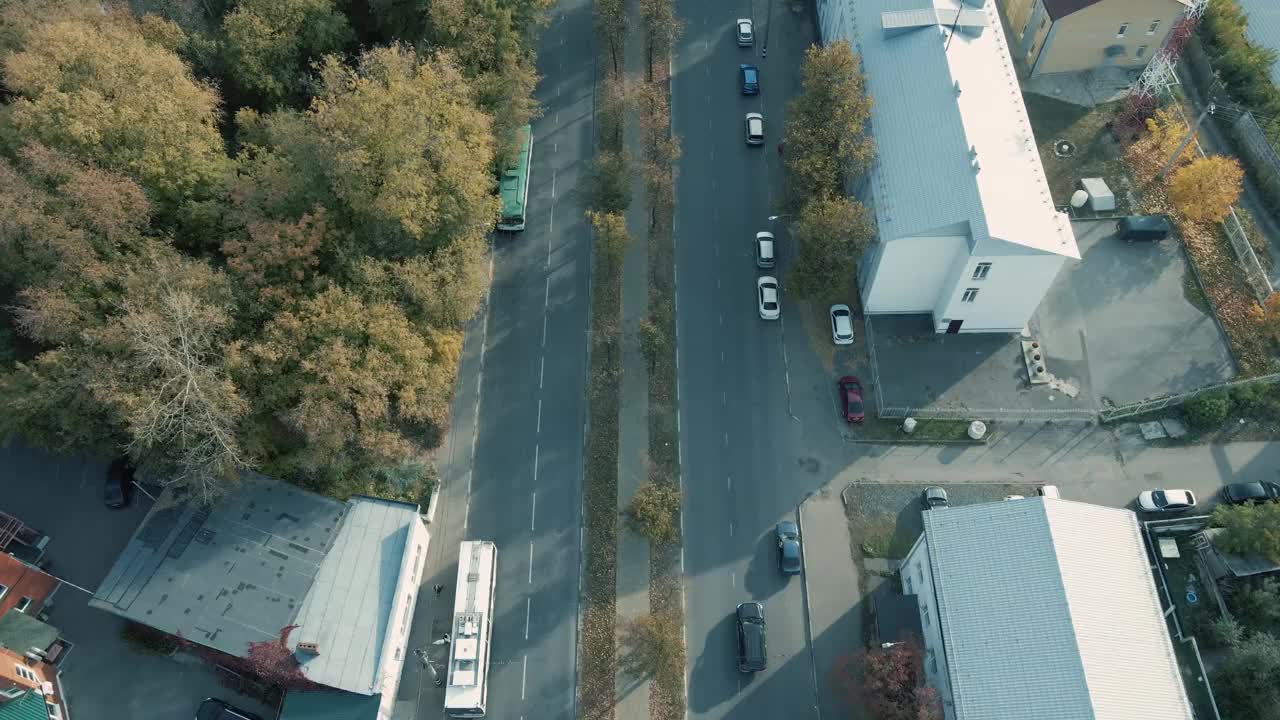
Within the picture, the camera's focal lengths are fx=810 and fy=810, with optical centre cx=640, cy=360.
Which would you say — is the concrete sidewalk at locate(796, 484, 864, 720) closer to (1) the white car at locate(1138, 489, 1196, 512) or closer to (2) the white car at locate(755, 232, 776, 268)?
(2) the white car at locate(755, 232, 776, 268)

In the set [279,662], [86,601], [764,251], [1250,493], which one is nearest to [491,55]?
[764,251]

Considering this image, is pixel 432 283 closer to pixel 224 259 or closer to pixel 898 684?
pixel 224 259

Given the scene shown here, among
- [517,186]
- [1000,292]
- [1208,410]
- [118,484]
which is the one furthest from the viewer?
[517,186]

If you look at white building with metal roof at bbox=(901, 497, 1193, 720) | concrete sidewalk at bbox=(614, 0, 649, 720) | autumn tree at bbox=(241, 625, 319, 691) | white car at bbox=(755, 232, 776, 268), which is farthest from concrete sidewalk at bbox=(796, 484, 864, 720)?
autumn tree at bbox=(241, 625, 319, 691)

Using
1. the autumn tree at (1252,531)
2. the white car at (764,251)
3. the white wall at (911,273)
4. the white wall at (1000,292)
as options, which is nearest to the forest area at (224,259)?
the white car at (764,251)

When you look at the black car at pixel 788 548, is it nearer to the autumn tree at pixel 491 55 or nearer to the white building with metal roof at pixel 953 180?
the white building with metal roof at pixel 953 180

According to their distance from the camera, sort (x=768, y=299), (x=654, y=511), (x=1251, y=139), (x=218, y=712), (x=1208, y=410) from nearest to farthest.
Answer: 1. (x=218, y=712)
2. (x=654, y=511)
3. (x=1208, y=410)
4. (x=768, y=299)
5. (x=1251, y=139)

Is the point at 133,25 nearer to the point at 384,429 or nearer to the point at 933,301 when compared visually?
the point at 384,429

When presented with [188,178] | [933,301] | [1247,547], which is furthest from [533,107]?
[1247,547]
